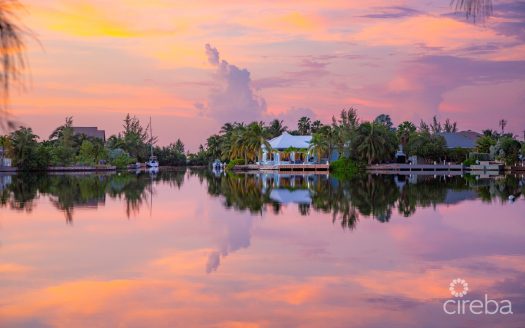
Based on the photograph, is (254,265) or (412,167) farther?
(412,167)

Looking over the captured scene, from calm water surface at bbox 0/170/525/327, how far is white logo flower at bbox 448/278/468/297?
11cm

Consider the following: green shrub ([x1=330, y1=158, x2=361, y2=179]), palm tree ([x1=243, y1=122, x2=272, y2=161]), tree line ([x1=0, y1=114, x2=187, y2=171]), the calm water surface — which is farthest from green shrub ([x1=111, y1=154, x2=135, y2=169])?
the calm water surface

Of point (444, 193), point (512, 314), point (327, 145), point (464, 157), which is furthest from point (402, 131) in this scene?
point (512, 314)

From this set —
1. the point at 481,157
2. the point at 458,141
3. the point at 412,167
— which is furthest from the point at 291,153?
the point at 458,141

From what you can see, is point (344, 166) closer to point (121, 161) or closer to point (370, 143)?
point (370, 143)

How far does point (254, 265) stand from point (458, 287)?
3903 millimetres

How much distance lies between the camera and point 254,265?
13.1 m

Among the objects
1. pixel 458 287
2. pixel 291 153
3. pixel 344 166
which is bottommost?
pixel 458 287

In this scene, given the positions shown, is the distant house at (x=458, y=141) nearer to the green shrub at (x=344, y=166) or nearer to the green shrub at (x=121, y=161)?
the green shrub at (x=344, y=166)

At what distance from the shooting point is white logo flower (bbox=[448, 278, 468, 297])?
412 inches

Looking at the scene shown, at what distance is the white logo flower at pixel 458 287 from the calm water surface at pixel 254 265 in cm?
11

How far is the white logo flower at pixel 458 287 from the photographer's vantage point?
34.3 feet

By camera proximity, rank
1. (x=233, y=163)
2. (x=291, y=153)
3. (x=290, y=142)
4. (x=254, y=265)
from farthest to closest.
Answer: (x=290, y=142) < (x=233, y=163) < (x=291, y=153) < (x=254, y=265)

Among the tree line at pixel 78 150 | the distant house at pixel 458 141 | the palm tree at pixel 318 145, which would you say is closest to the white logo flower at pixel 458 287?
the tree line at pixel 78 150
